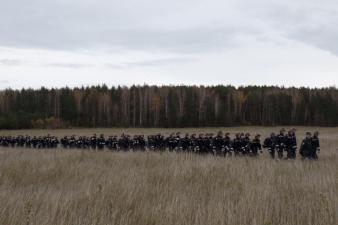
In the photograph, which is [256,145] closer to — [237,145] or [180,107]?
[237,145]

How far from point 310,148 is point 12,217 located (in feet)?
55.6

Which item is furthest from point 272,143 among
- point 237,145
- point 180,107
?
point 180,107

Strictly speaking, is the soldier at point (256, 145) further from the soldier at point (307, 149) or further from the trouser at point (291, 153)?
the soldier at point (307, 149)

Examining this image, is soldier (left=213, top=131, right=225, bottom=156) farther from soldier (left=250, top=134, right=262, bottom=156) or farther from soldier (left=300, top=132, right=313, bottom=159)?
soldier (left=300, top=132, right=313, bottom=159)

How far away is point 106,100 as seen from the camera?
10712cm

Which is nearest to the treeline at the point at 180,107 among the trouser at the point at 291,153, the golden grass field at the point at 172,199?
the trouser at the point at 291,153

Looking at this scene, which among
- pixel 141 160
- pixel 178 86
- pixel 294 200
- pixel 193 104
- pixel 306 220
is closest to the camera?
pixel 306 220

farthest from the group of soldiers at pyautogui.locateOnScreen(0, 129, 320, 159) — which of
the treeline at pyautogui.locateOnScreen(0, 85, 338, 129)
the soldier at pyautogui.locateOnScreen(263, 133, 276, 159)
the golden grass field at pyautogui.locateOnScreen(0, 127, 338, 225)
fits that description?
the treeline at pyautogui.locateOnScreen(0, 85, 338, 129)

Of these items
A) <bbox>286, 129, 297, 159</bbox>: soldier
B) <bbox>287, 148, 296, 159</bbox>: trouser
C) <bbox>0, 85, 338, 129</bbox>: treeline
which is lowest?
<bbox>287, 148, 296, 159</bbox>: trouser

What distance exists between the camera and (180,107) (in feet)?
343

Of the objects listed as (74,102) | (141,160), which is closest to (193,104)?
(74,102)

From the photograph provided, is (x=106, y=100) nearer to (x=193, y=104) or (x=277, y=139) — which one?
(x=193, y=104)

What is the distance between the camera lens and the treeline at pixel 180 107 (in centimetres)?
10206

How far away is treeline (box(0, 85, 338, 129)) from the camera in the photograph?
335ft
